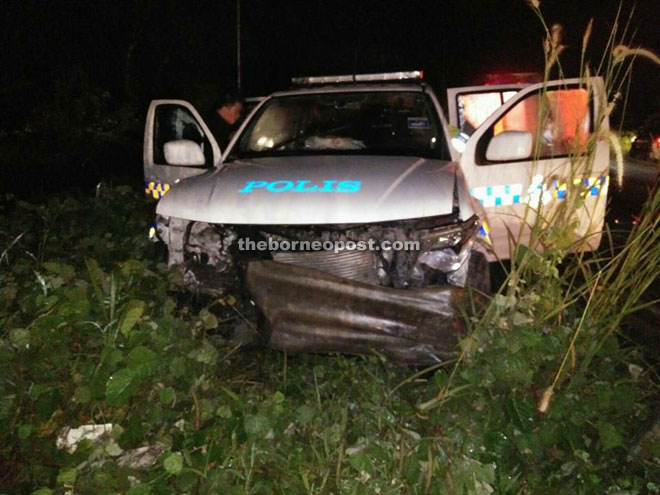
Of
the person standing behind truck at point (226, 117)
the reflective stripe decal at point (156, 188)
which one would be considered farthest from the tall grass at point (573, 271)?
the person standing behind truck at point (226, 117)

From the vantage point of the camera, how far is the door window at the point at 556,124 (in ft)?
10.4

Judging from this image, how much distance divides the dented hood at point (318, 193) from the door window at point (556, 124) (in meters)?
0.56

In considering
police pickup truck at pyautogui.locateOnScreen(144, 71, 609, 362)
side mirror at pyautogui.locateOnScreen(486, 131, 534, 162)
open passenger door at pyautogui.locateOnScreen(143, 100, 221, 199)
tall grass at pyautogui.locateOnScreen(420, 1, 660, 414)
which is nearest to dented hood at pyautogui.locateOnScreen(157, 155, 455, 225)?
police pickup truck at pyautogui.locateOnScreen(144, 71, 609, 362)

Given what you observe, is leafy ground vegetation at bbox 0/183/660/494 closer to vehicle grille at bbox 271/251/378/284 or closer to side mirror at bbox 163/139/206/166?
vehicle grille at bbox 271/251/378/284

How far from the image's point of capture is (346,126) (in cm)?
459

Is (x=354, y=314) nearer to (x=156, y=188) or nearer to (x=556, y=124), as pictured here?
(x=556, y=124)

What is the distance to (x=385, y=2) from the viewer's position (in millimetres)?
19266

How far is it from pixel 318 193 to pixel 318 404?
102cm

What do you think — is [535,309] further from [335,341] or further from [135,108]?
[135,108]

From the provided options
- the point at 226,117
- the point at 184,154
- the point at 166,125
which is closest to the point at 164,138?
the point at 166,125

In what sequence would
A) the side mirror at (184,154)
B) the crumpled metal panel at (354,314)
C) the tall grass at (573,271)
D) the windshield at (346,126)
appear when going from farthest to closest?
the side mirror at (184,154) → the windshield at (346,126) → the crumpled metal panel at (354,314) → the tall grass at (573,271)

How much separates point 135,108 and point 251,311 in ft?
40.6

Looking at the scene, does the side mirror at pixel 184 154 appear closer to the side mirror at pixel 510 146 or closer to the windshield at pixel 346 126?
the windshield at pixel 346 126

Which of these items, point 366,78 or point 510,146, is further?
point 366,78
